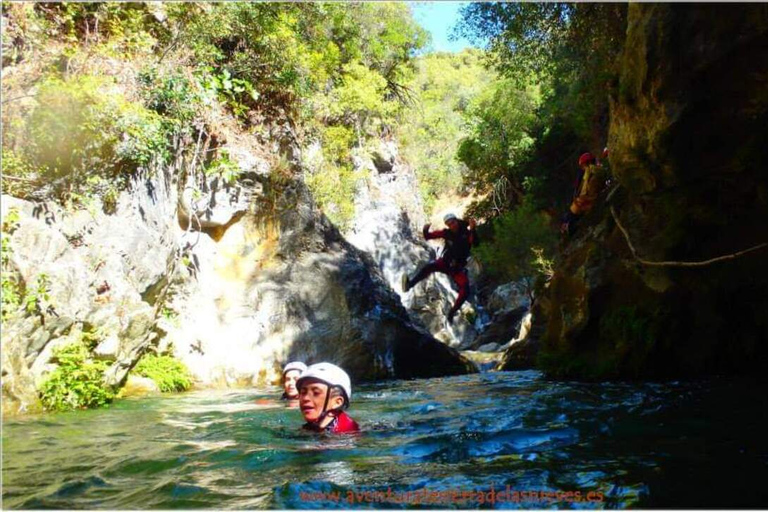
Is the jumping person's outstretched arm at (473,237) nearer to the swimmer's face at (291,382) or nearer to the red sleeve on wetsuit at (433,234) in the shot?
the red sleeve on wetsuit at (433,234)

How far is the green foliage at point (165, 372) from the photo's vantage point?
1084 cm

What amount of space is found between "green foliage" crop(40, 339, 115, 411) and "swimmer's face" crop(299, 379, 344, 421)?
4167 mm

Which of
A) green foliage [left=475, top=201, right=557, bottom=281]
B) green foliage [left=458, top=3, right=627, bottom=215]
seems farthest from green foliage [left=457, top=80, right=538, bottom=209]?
green foliage [left=475, top=201, right=557, bottom=281]

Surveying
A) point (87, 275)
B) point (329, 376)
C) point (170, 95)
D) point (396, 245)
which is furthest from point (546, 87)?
point (329, 376)

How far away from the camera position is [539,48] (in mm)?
14492

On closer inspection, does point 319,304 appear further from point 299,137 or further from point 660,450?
point 660,450

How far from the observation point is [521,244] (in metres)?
25.3

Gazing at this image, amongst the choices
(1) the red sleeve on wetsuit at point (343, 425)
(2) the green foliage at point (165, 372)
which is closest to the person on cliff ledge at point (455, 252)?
(2) the green foliage at point (165, 372)

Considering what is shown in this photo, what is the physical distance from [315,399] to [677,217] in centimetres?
644

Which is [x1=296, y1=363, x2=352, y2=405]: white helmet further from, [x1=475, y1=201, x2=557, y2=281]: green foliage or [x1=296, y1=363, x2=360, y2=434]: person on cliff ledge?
[x1=475, y1=201, x2=557, y2=281]: green foliage

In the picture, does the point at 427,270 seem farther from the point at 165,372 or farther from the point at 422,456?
the point at 422,456

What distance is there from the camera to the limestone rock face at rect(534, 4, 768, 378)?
6.60 meters

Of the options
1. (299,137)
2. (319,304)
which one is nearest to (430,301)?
(299,137)

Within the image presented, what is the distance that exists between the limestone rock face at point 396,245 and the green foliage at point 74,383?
1818cm
